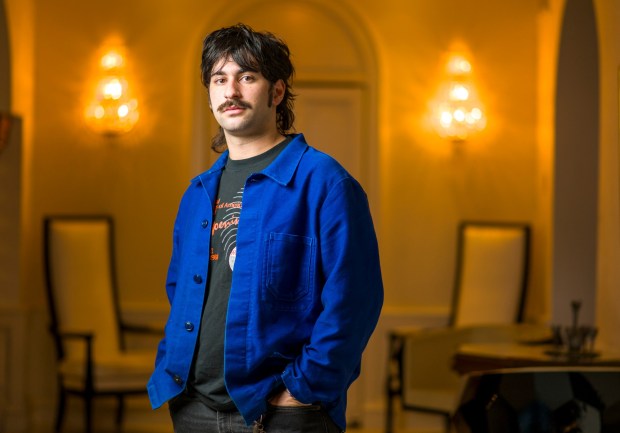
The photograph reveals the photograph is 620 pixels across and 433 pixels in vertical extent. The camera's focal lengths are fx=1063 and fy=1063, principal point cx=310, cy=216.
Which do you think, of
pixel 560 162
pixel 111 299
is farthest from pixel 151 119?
pixel 560 162

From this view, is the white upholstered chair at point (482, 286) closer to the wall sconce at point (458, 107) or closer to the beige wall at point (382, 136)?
the beige wall at point (382, 136)

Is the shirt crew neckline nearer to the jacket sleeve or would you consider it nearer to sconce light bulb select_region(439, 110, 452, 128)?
the jacket sleeve

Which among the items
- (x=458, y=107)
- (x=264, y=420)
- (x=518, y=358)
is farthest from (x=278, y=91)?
(x=458, y=107)

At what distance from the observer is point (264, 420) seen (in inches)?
82.8

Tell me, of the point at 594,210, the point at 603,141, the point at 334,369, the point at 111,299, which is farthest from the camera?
→ the point at 111,299

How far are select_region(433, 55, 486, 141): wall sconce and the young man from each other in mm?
4590

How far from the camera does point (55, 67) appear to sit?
677cm

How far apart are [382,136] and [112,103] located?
1730 mm

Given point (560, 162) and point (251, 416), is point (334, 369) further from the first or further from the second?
point (560, 162)

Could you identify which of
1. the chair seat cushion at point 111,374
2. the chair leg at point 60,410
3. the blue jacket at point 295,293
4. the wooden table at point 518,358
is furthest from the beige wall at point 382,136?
the blue jacket at point 295,293

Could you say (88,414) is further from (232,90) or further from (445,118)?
(232,90)

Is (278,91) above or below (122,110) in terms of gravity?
below

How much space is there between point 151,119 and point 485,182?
7.17 ft

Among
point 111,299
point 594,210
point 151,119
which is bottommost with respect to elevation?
point 111,299
